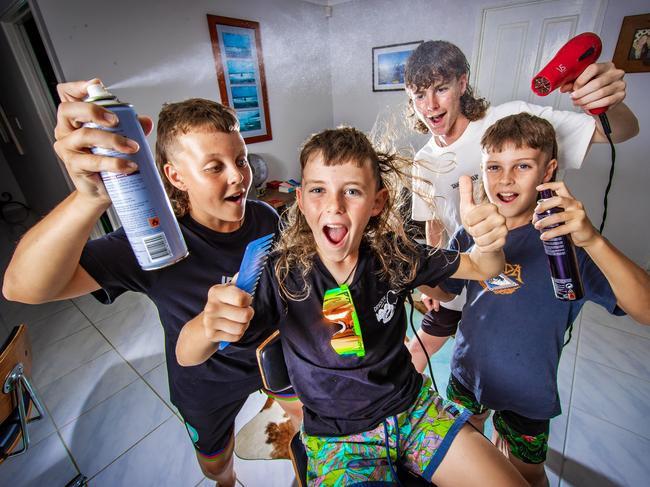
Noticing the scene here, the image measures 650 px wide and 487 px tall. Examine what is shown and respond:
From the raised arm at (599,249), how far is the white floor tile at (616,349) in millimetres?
1796

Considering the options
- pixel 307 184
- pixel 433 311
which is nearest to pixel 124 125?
pixel 307 184

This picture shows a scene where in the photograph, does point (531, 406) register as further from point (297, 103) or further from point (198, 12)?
point (297, 103)

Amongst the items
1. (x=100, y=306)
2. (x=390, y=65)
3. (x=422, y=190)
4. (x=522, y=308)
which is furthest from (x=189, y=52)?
(x=522, y=308)

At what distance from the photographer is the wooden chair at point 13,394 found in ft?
4.12

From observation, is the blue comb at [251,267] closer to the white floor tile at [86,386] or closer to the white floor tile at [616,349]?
the white floor tile at [86,386]

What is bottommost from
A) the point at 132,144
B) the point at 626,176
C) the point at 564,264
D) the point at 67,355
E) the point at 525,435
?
the point at 67,355

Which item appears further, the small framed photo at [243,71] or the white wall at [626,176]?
the small framed photo at [243,71]

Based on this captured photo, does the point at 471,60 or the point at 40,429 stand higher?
the point at 471,60

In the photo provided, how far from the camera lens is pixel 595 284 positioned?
0.92 m

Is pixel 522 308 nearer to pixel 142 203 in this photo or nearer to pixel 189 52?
pixel 142 203

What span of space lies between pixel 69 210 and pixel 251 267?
1.25 ft

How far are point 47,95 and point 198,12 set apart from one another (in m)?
1.64

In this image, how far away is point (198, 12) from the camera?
3080mm

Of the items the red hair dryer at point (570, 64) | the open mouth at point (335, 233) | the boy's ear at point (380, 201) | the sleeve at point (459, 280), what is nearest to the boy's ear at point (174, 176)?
the open mouth at point (335, 233)
